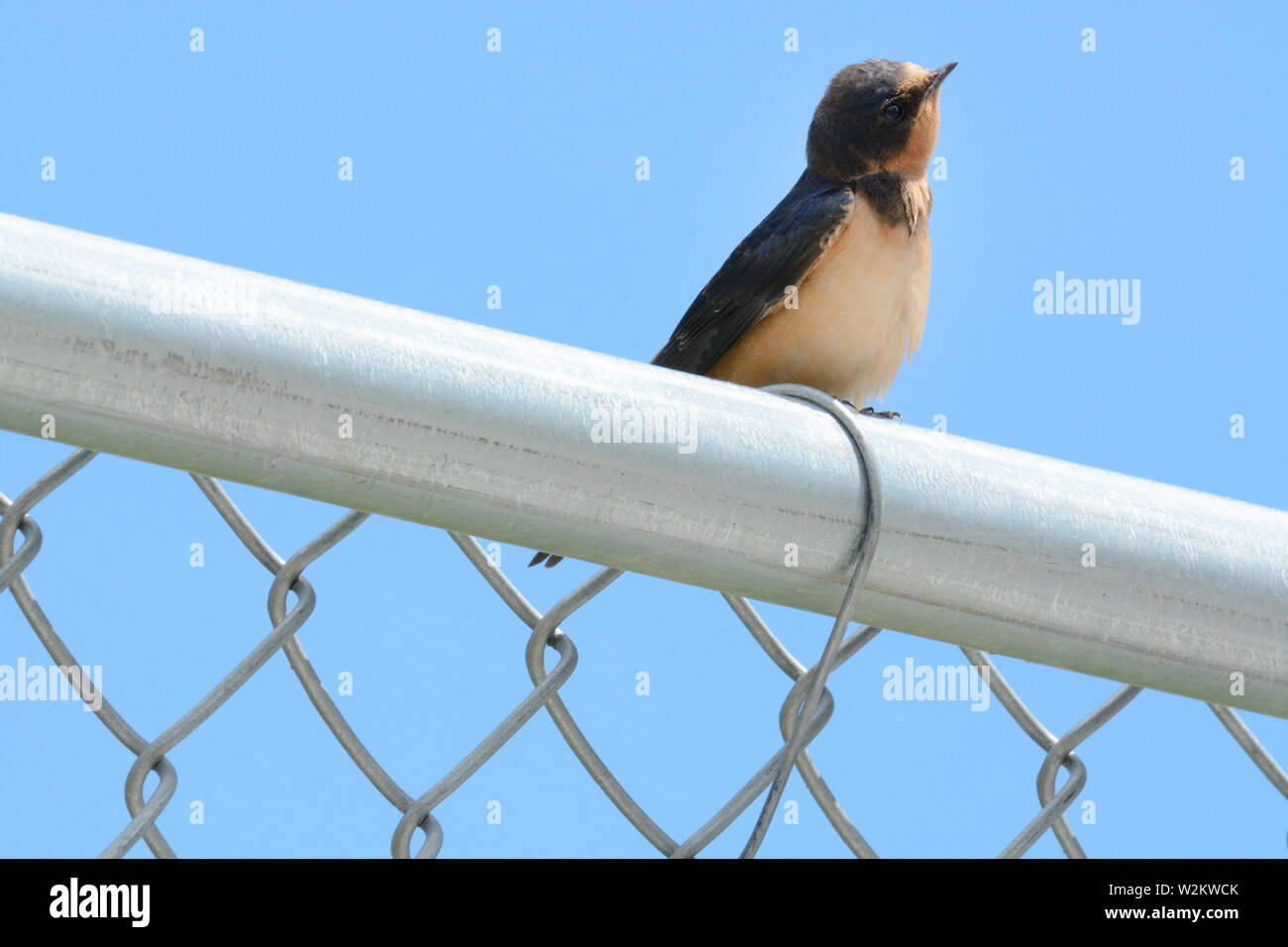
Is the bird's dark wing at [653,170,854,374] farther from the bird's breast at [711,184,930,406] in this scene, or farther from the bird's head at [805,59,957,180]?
A: the bird's head at [805,59,957,180]

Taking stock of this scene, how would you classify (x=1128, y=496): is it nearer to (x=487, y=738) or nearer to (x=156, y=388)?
(x=487, y=738)

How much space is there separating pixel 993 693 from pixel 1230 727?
10.8 inches

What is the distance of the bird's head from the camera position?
11.6 feet

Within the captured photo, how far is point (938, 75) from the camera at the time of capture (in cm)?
361

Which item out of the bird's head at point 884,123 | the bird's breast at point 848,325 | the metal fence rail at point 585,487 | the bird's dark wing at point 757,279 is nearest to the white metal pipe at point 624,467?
the metal fence rail at point 585,487

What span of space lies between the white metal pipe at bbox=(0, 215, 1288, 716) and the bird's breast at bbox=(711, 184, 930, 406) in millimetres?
1735

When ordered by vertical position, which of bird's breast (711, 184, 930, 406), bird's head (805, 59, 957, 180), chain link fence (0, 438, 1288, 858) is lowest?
chain link fence (0, 438, 1288, 858)

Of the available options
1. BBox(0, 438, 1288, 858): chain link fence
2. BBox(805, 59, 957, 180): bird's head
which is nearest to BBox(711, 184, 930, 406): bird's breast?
BBox(805, 59, 957, 180): bird's head

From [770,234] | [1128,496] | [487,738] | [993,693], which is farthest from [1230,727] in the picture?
[770,234]

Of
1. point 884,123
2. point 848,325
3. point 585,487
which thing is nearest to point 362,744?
point 585,487

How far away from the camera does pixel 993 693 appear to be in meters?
1.55

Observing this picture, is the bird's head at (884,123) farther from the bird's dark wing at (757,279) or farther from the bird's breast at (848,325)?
the bird's breast at (848,325)
